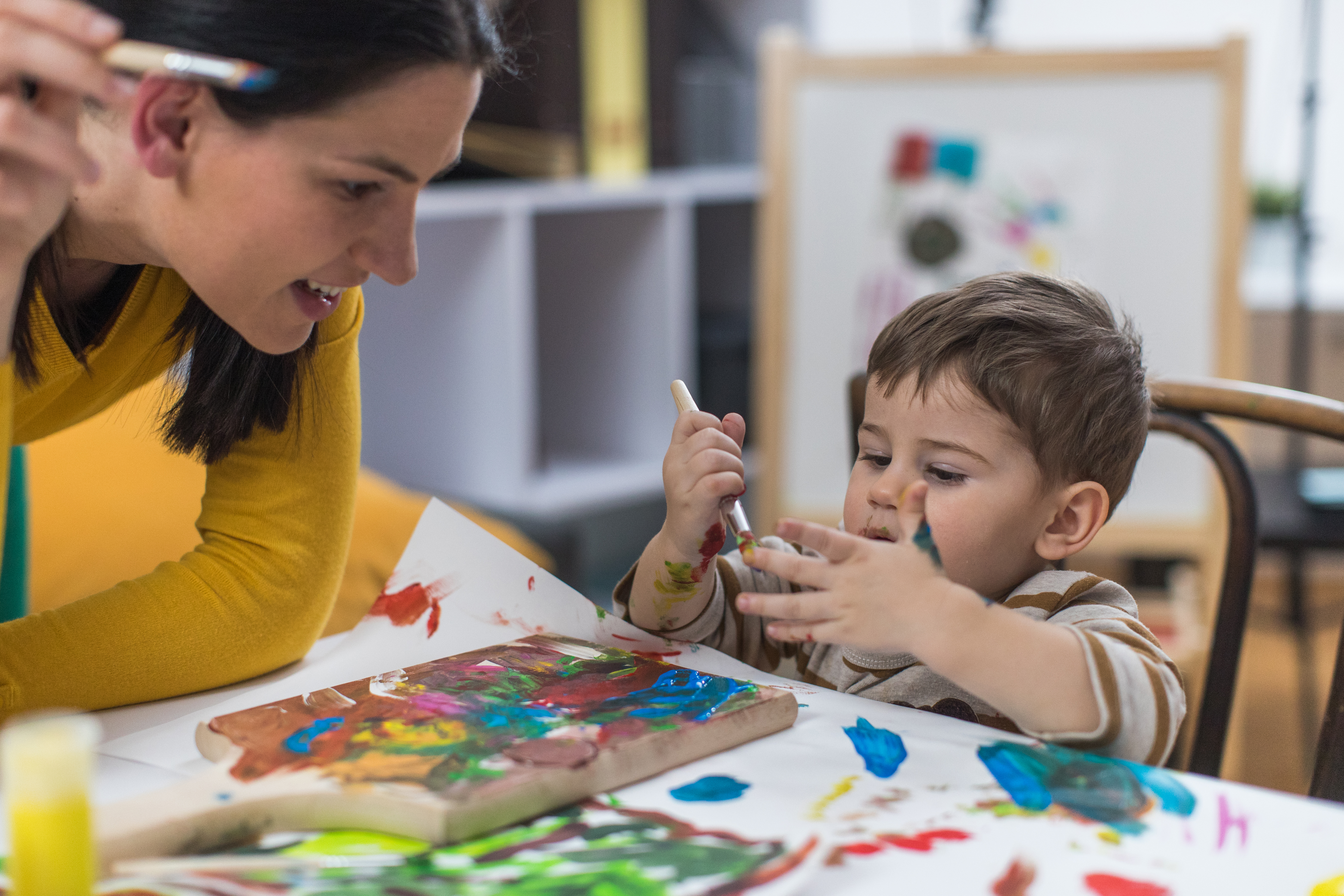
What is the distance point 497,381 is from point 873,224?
685 millimetres

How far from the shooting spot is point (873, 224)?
2.04 m

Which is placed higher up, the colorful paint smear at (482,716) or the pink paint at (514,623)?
the pink paint at (514,623)

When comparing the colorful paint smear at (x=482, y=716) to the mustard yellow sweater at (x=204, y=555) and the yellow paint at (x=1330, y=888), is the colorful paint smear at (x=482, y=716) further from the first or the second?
the yellow paint at (x=1330, y=888)

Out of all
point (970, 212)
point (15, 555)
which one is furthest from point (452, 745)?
point (970, 212)

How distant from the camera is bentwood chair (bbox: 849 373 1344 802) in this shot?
2.95ft

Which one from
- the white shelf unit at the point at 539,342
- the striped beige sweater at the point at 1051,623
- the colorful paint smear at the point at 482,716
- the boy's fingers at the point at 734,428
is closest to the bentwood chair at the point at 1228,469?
the striped beige sweater at the point at 1051,623

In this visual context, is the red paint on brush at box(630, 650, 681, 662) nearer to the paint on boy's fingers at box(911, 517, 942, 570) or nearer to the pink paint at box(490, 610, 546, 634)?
the pink paint at box(490, 610, 546, 634)

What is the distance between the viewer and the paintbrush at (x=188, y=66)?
0.57 metres

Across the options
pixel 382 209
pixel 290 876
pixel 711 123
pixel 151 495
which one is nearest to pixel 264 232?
pixel 382 209

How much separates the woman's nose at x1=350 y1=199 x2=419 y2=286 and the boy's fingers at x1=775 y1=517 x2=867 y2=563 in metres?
0.29

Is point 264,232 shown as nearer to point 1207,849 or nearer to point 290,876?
point 290,876

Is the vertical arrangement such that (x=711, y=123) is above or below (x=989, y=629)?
above

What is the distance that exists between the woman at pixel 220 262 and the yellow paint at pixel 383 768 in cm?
24

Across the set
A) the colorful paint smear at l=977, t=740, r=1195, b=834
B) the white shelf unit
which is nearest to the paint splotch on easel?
the colorful paint smear at l=977, t=740, r=1195, b=834
